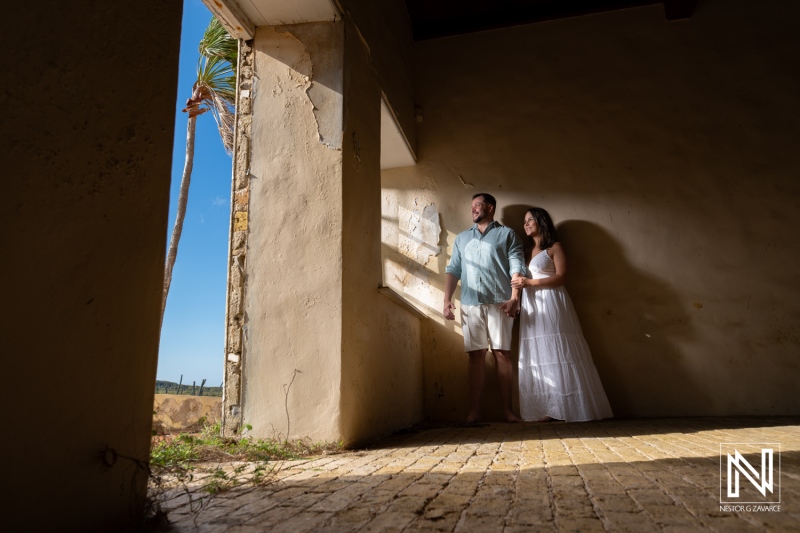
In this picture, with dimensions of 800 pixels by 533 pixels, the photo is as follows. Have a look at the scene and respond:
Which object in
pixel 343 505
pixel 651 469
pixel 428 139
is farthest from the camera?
pixel 428 139

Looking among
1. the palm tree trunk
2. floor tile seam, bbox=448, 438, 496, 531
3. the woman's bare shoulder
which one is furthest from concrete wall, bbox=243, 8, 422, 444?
the palm tree trunk

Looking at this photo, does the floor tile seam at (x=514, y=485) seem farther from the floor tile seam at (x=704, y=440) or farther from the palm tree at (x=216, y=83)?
the palm tree at (x=216, y=83)

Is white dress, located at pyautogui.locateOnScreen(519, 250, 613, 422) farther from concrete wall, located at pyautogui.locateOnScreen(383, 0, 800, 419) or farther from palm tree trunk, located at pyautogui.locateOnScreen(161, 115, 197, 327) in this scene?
palm tree trunk, located at pyautogui.locateOnScreen(161, 115, 197, 327)

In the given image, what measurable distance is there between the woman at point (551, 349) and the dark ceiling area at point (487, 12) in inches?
81.8

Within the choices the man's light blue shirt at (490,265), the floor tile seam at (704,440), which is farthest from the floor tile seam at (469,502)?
the man's light blue shirt at (490,265)

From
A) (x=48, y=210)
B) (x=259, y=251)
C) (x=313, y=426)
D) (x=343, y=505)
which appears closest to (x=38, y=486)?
(x=48, y=210)

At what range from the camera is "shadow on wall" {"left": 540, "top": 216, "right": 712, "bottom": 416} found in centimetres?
402

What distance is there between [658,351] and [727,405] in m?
0.61

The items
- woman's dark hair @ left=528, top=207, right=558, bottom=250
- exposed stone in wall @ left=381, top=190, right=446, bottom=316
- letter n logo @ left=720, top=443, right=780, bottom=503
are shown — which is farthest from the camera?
exposed stone in wall @ left=381, top=190, right=446, bottom=316

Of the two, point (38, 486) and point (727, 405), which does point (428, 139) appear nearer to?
point (727, 405)

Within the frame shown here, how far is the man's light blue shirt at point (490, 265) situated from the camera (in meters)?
4.08

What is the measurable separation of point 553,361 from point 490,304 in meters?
0.65

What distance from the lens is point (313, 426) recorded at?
238 cm

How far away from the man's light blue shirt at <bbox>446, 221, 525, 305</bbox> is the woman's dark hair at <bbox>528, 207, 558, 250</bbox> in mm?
235
